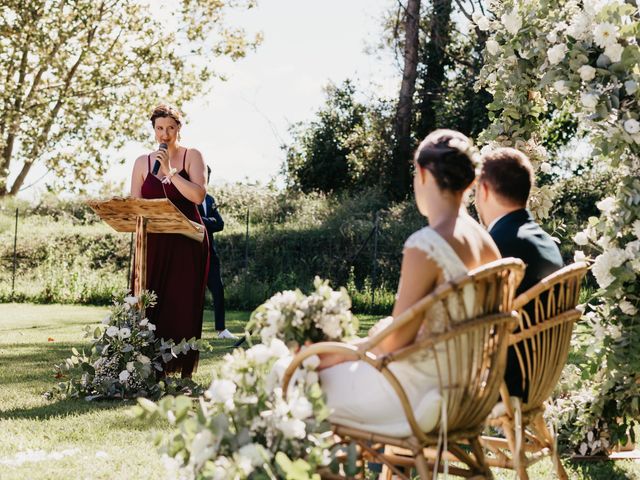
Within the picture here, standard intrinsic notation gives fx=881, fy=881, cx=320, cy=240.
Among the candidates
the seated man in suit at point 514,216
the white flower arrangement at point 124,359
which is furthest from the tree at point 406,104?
the seated man in suit at point 514,216

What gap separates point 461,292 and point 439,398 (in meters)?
0.36

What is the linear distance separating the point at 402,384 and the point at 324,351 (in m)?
0.28

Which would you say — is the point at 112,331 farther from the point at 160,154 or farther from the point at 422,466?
the point at 422,466

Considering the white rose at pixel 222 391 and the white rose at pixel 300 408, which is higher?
the white rose at pixel 222 391

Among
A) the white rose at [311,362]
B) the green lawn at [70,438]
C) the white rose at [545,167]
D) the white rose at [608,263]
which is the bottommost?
the green lawn at [70,438]

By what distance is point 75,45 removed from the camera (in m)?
21.7

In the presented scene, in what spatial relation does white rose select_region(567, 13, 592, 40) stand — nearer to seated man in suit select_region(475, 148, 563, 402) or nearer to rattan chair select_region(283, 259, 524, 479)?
seated man in suit select_region(475, 148, 563, 402)

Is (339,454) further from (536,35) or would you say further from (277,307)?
(536,35)

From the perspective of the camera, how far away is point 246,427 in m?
2.81

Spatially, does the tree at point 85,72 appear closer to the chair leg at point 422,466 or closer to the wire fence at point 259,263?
the wire fence at point 259,263

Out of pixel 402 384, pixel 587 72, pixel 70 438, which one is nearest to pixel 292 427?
pixel 402 384

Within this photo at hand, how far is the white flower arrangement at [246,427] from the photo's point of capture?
271 cm

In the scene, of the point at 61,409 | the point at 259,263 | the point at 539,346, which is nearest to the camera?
the point at 539,346

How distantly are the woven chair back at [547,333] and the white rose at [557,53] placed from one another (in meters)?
1.52
